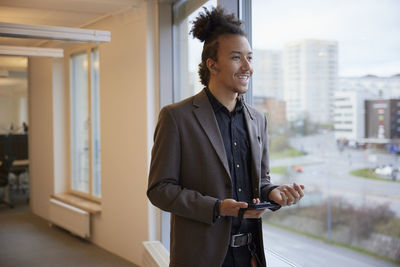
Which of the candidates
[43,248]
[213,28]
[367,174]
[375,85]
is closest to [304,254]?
[367,174]

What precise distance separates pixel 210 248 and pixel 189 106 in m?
0.58

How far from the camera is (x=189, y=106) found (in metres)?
1.67

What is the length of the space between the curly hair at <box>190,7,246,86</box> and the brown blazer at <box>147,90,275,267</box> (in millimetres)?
255

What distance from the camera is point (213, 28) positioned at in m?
1.73

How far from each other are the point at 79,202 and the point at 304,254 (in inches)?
156

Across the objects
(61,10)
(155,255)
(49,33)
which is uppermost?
(61,10)

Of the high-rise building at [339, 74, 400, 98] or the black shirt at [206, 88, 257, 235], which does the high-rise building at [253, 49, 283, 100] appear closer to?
the high-rise building at [339, 74, 400, 98]

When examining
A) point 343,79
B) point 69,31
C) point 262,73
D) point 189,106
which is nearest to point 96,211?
point 69,31

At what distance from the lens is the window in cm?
588

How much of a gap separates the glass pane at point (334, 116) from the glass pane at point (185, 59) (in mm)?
695

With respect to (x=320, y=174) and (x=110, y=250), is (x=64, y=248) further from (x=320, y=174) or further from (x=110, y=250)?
(x=320, y=174)

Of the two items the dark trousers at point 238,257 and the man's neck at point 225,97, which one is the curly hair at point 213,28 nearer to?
the man's neck at point 225,97

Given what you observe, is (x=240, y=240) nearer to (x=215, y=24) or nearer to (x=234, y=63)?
(x=234, y=63)

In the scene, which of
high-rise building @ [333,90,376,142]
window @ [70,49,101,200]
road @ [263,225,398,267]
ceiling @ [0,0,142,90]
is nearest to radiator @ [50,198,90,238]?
window @ [70,49,101,200]
